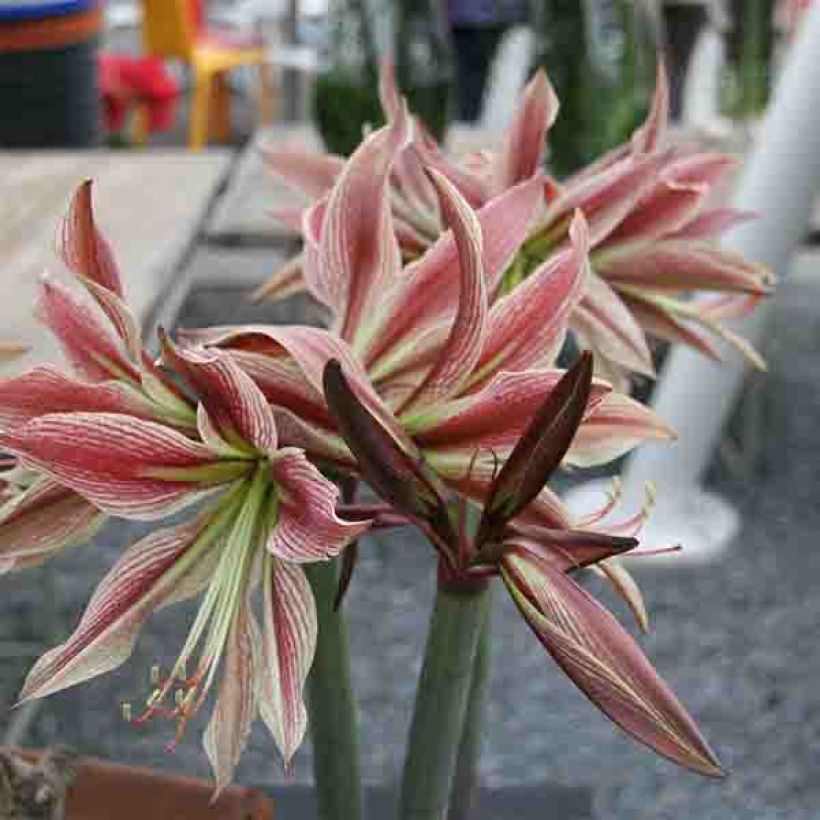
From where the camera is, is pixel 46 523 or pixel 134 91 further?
pixel 134 91

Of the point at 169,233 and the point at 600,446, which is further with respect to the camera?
the point at 169,233

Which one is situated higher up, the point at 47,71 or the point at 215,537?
the point at 215,537

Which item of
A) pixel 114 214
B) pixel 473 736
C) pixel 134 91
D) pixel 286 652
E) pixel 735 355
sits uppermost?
pixel 286 652

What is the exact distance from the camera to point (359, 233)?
0.43 m

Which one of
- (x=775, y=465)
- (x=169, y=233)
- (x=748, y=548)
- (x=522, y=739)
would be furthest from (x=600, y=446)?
(x=775, y=465)

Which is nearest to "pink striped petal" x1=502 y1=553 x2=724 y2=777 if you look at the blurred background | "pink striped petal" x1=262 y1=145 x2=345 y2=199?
"pink striped petal" x1=262 y1=145 x2=345 y2=199

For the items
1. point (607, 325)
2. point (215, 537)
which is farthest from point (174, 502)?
point (607, 325)

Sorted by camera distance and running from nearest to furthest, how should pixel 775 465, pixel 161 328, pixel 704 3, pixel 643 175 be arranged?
pixel 161 328 < pixel 643 175 < pixel 775 465 < pixel 704 3

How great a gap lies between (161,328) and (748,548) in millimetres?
1810

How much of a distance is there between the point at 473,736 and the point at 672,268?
173 mm

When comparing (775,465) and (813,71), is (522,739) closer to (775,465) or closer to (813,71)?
(813,71)

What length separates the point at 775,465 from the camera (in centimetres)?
240

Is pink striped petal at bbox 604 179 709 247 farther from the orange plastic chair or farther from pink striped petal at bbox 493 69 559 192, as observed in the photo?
the orange plastic chair

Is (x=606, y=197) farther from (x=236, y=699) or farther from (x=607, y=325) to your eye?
(x=236, y=699)
